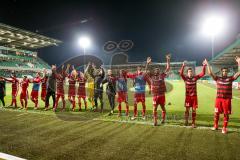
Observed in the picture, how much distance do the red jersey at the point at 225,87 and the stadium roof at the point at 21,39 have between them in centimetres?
5017

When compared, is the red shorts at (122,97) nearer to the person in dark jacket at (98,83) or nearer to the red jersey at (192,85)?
the person in dark jacket at (98,83)

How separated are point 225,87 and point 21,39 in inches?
2446

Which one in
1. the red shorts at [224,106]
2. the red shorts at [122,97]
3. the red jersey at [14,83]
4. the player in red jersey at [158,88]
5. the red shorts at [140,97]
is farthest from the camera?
the red jersey at [14,83]

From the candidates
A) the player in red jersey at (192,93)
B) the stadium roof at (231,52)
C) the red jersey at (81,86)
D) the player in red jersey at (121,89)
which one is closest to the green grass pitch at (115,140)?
the player in red jersey at (192,93)

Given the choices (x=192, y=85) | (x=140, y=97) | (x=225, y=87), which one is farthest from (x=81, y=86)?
(x=225, y=87)

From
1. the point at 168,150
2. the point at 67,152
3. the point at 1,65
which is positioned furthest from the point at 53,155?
the point at 1,65

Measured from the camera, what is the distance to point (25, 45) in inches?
2648

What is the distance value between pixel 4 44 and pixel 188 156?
69446 millimetres

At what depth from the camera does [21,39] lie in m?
59.8

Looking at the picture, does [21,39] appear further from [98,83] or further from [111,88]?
[111,88]

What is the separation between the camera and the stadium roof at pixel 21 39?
51312mm

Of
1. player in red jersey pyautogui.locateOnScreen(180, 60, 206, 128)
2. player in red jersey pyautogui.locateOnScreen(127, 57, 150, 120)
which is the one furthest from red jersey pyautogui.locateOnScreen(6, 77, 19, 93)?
player in red jersey pyautogui.locateOnScreen(180, 60, 206, 128)

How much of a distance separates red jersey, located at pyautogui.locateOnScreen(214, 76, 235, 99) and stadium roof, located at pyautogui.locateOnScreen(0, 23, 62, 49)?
1975 inches

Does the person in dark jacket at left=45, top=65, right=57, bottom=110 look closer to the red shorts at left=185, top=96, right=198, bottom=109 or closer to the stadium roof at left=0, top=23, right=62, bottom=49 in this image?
the red shorts at left=185, top=96, right=198, bottom=109
